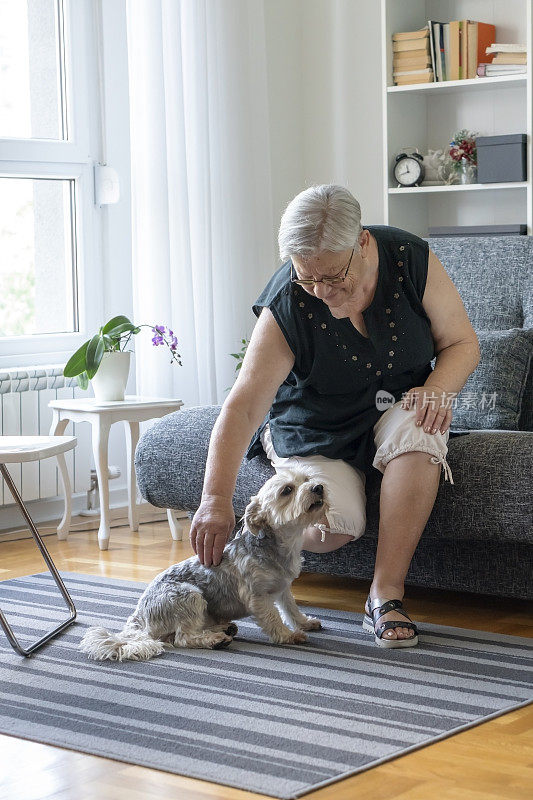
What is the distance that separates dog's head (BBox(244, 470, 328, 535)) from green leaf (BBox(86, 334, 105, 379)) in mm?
1531

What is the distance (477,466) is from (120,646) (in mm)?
860

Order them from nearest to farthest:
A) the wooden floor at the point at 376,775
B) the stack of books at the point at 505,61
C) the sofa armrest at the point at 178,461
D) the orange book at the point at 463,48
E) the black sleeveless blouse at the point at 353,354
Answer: the wooden floor at the point at 376,775 < the black sleeveless blouse at the point at 353,354 < the sofa armrest at the point at 178,461 < the stack of books at the point at 505,61 < the orange book at the point at 463,48

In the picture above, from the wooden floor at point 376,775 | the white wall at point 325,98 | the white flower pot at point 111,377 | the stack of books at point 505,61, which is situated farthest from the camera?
the white wall at point 325,98

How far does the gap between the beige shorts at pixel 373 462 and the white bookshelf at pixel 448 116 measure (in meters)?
1.83

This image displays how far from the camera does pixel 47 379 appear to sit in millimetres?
4164

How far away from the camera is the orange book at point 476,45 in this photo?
4.27 metres

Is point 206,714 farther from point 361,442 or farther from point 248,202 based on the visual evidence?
point 248,202

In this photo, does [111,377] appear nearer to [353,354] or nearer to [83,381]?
[83,381]

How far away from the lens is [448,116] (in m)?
4.61

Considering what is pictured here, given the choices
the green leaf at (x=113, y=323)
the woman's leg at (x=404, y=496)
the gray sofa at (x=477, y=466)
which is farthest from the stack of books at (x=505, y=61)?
the woman's leg at (x=404, y=496)

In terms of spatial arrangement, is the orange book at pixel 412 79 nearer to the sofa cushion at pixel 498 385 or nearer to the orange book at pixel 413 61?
the orange book at pixel 413 61

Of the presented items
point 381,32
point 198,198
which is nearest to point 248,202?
point 198,198

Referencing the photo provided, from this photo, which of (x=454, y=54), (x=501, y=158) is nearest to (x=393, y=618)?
(x=501, y=158)

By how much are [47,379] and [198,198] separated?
2.86ft
